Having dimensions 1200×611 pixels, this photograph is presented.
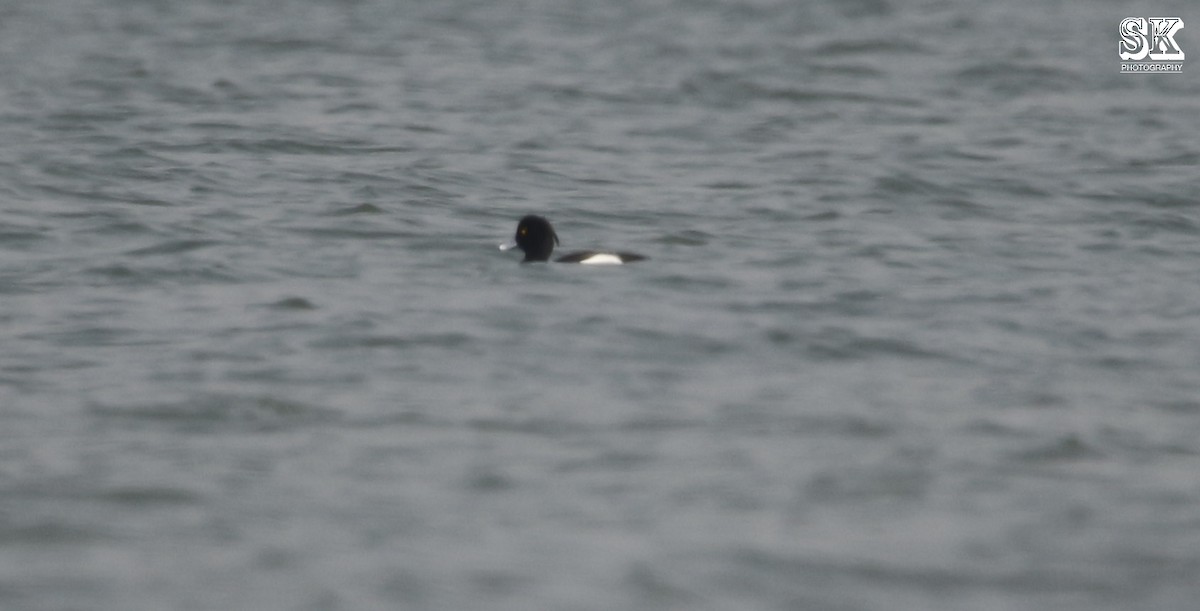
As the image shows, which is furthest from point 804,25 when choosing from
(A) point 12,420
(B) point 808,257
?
(A) point 12,420

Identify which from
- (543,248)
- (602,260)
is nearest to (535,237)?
(543,248)

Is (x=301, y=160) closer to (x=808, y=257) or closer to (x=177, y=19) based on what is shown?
(x=808, y=257)

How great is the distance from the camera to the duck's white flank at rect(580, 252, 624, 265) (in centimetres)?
1188

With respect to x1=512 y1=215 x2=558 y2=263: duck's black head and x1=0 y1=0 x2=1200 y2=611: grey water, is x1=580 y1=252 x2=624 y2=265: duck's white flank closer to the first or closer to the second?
x1=0 y1=0 x2=1200 y2=611: grey water

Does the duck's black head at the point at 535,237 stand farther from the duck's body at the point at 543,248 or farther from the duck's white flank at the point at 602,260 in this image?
the duck's white flank at the point at 602,260

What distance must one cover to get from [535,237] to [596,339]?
207cm

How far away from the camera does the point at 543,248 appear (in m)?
12.0

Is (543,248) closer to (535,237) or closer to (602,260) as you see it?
(535,237)

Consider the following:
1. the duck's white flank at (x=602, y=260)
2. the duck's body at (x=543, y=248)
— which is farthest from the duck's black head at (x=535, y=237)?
the duck's white flank at (x=602, y=260)

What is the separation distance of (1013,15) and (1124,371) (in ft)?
56.1

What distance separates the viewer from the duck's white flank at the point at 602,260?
1188 cm

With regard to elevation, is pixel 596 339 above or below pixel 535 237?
below

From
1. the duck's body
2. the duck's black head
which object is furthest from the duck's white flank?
the duck's black head

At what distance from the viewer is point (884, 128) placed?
18062 mm
